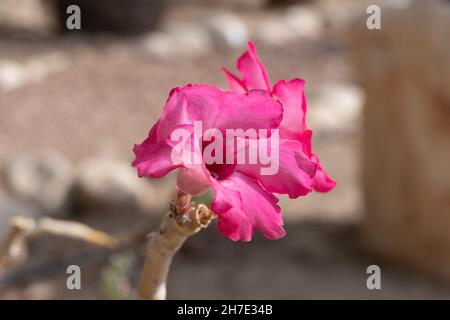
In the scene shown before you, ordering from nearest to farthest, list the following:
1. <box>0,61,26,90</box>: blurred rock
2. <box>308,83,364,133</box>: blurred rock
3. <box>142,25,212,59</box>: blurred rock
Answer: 1. <box>308,83,364,133</box>: blurred rock
2. <box>0,61,26,90</box>: blurred rock
3. <box>142,25,212,59</box>: blurred rock

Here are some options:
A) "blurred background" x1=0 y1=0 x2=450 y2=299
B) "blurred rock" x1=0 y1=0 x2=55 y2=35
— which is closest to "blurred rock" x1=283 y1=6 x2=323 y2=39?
"blurred background" x1=0 y1=0 x2=450 y2=299

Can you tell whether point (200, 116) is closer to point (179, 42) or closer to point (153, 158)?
point (153, 158)

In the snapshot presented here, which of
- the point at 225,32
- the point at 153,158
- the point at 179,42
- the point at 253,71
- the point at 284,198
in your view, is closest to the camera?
the point at 153,158

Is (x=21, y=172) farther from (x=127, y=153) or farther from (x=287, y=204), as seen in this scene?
(x=287, y=204)

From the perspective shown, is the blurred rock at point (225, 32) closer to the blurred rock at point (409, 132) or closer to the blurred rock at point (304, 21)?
the blurred rock at point (304, 21)

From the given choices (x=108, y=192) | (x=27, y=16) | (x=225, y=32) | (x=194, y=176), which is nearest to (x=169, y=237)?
(x=194, y=176)

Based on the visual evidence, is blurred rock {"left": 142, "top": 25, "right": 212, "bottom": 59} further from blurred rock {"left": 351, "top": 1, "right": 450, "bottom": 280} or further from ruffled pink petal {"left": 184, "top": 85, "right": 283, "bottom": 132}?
ruffled pink petal {"left": 184, "top": 85, "right": 283, "bottom": 132}
